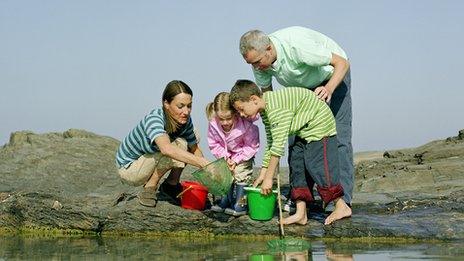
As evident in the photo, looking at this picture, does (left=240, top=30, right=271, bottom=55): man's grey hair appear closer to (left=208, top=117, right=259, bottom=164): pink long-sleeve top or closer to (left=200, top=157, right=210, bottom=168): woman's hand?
(left=208, top=117, right=259, bottom=164): pink long-sleeve top

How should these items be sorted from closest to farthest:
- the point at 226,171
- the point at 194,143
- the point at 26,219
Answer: the point at 226,171 < the point at 194,143 < the point at 26,219

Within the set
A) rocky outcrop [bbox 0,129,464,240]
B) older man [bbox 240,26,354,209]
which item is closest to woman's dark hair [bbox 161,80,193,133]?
older man [bbox 240,26,354,209]

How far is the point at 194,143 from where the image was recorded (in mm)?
7570

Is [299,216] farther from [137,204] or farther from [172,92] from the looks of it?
[137,204]

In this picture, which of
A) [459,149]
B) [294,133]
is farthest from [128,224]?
[459,149]

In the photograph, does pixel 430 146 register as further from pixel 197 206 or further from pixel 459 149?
pixel 197 206

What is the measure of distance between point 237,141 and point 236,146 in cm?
5

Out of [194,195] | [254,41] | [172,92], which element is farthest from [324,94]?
[194,195]

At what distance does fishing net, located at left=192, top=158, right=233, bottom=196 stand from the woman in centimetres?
11

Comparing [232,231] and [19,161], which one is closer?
[232,231]

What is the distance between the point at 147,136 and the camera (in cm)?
730

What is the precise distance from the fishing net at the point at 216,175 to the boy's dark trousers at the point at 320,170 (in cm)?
65

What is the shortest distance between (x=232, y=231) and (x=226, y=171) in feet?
2.28

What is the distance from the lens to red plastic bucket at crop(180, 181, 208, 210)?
24.9 feet
